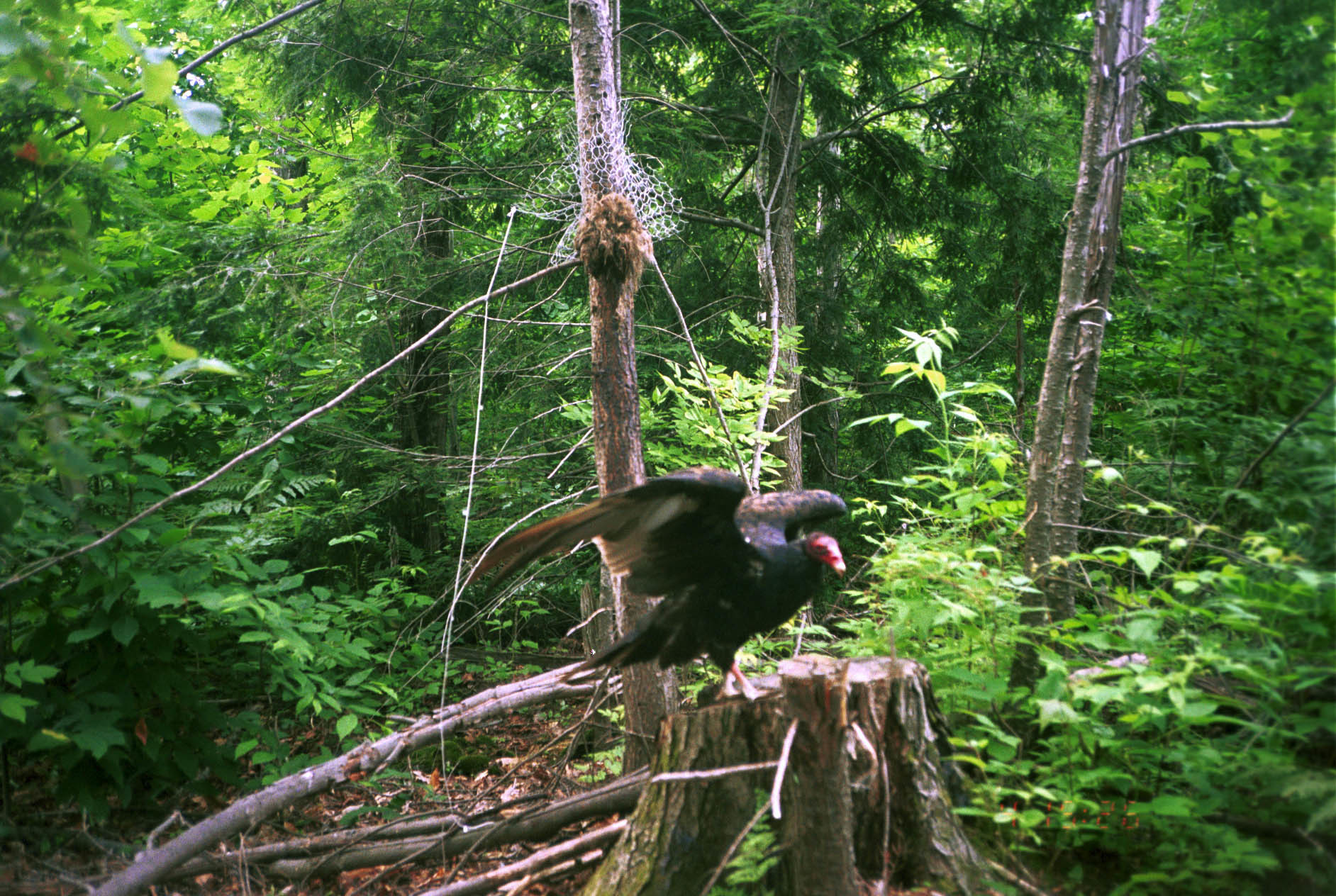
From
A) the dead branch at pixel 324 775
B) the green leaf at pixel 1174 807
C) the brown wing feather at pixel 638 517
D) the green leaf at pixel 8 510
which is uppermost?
the green leaf at pixel 8 510

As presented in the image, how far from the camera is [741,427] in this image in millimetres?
4262

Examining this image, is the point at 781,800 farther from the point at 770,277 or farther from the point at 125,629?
the point at 770,277

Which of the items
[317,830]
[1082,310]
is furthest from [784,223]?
[317,830]

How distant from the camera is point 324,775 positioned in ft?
11.0

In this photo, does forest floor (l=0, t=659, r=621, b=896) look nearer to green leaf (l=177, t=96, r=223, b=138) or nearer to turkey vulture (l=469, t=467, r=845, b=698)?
turkey vulture (l=469, t=467, r=845, b=698)

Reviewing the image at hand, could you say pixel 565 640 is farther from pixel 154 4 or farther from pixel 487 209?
pixel 154 4

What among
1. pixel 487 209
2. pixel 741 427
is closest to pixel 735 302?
pixel 487 209

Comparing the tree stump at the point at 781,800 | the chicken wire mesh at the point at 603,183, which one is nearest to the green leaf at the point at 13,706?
the tree stump at the point at 781,800

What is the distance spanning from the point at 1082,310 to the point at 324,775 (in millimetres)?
3644

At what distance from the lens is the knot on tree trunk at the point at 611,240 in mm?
3643

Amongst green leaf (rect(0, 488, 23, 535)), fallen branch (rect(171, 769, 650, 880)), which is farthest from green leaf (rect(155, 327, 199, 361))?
fallen branch (rect(171, 769, 650, 880))

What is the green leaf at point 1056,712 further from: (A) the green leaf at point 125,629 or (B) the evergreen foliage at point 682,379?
(A) the green leaf at point 125,629

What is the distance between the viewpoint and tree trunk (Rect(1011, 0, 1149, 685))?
10.0 ft

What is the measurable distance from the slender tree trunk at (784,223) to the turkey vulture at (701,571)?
3.06 metres
